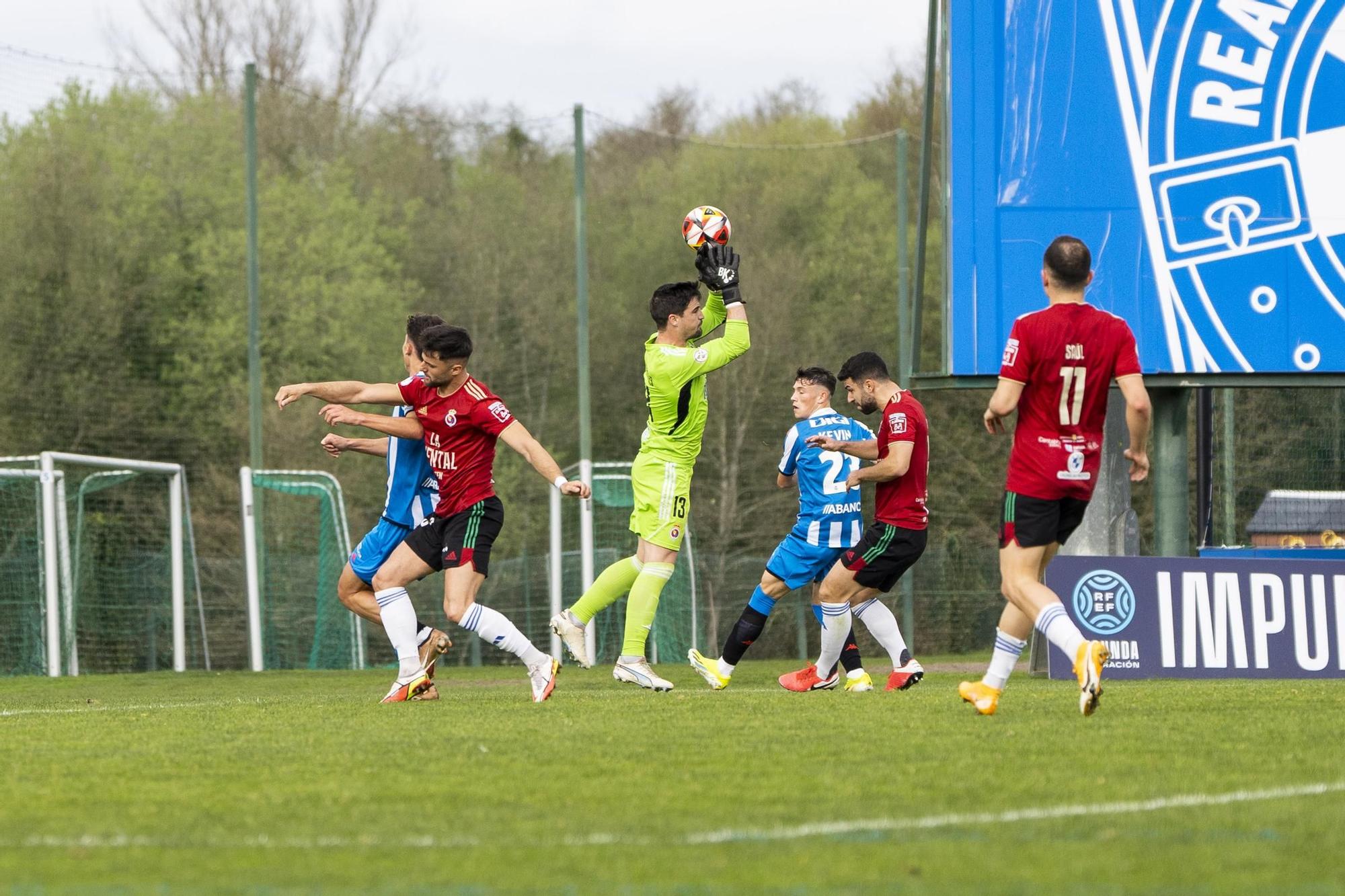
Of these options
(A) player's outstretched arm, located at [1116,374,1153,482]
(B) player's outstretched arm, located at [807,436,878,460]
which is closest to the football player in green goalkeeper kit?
(B) player's outstretched arm, located at [807,436,878,460]

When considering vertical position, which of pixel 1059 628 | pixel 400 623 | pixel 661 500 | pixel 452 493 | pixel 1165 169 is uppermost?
pixel 1165 169

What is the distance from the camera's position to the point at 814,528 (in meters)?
10.3

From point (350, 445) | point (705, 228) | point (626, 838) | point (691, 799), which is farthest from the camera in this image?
point (705, 228)

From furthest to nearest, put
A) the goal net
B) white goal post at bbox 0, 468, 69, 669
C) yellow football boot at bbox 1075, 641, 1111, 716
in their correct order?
the goal net, white goal post at bbox 0, 468, 69, 669, yellow football boot at bbox 1075, 641, 1111, 716

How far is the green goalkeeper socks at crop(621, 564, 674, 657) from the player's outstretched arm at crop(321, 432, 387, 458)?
5.10 feet

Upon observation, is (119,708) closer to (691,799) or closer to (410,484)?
(410,484)

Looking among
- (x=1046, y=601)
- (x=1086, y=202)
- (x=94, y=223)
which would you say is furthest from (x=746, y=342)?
(x=94, y=223)

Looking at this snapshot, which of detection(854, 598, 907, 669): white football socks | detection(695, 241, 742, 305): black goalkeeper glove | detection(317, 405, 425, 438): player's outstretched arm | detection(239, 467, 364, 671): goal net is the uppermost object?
detection(695, 241, 742, 305): black goalkeeper glove

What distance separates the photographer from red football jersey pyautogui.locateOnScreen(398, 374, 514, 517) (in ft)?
29.2

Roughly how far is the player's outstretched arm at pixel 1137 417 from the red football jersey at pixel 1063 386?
66 mm

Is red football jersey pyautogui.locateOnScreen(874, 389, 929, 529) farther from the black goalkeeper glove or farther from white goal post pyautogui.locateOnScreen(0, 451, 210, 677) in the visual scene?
white goal post pyautogui.locateOnScreen(0, 451, 210, 677)

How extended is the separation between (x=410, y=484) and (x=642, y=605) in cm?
137

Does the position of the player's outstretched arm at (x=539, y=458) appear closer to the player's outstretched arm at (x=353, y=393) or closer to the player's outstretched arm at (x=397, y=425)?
the player's outstretched arm at (x=397, y=425)

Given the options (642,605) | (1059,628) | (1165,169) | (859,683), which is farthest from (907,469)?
(1165,169)
